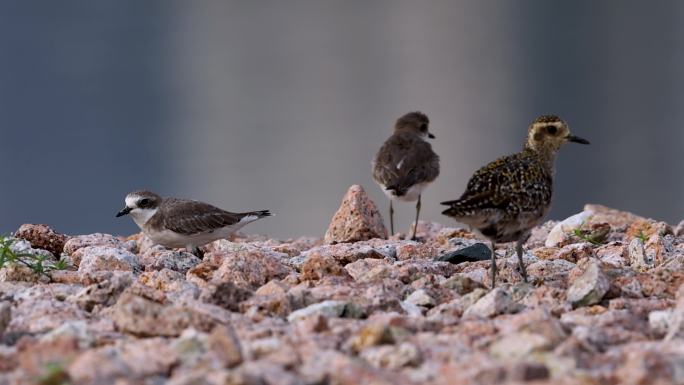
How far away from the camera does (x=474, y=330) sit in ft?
18.4

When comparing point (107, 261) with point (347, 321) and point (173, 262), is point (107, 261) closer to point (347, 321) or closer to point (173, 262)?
point (173, 262)

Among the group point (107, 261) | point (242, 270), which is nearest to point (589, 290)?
point (242, 270)

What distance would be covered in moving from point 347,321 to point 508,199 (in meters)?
2.29

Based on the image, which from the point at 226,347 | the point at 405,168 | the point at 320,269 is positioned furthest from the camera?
the point at 405,168

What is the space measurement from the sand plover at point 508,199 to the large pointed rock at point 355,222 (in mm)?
3138

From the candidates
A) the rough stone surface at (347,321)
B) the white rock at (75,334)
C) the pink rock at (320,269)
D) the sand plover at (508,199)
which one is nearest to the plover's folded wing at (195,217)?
the rough stone surface at (347,321)

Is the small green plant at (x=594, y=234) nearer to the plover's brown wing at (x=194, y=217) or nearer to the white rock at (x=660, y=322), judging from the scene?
the plover's brown wing at (x=194, y=217)

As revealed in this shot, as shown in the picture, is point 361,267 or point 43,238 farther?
point 43,238

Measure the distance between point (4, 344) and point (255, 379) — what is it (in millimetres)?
1967

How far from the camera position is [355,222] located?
454 inches

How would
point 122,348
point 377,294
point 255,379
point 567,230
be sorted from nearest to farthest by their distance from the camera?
point 255,379, point 122,348, point 377,294, point 567,230

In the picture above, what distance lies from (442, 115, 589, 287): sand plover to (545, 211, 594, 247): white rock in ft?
7.64

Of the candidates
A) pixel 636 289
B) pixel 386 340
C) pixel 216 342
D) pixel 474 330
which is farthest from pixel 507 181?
pixel 216 342

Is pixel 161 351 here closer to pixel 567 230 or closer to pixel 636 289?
pixel 636 289
